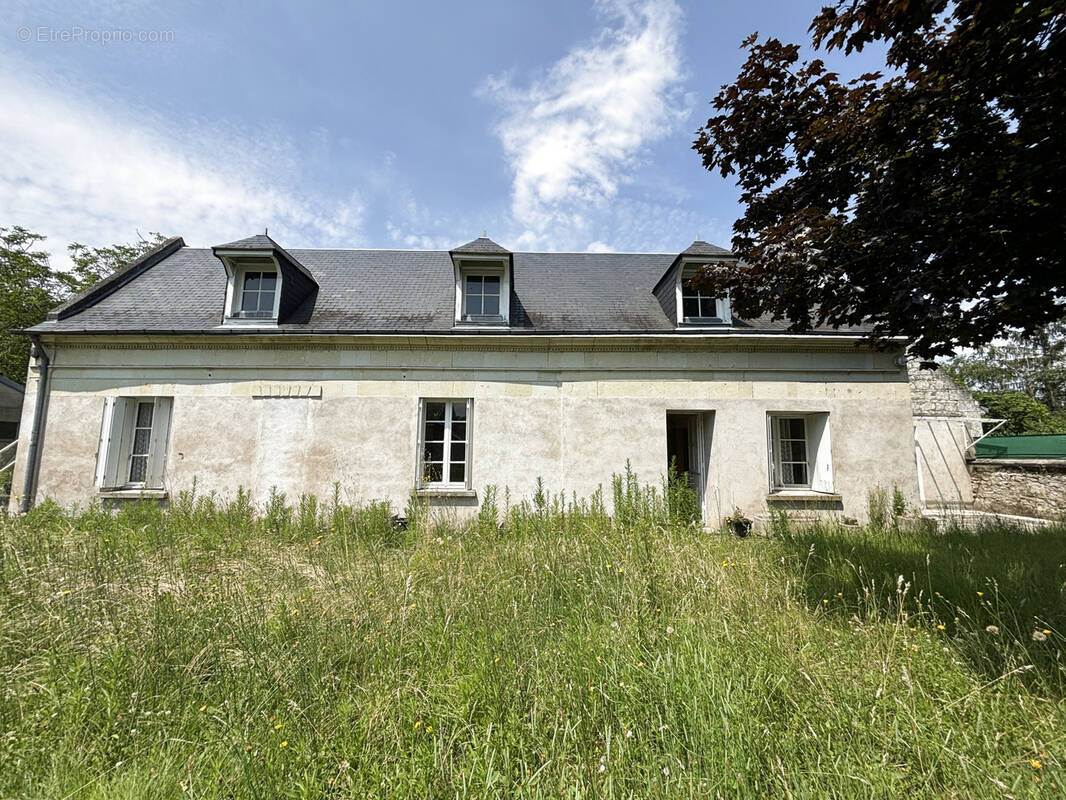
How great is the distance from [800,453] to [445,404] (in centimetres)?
725

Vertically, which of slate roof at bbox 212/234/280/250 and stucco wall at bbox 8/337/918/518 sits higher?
slate roof at bbox 212/234/280/250

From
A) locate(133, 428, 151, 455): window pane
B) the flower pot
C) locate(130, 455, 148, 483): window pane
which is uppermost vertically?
locate(133, 428, 151, 455): window pane

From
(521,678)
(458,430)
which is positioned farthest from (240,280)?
(521,678)

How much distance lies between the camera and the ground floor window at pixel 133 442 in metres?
7.77

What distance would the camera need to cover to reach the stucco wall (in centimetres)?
800

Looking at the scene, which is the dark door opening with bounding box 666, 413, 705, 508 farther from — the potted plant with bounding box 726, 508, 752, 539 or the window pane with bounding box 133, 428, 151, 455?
the window pane with bounding box 133, 428, 151, 455

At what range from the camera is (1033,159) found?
317cm

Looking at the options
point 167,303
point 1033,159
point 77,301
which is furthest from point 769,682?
point 77,301

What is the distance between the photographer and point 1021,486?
10.7 m

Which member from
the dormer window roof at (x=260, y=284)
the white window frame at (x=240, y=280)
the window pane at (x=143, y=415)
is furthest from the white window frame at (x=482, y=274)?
the window pane at (x=143, y=415)

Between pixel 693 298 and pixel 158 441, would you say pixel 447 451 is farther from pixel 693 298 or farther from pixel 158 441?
pixel 693 298

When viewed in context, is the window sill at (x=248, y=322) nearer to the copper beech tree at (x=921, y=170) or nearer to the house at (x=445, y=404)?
the house at (x=445, y=404)

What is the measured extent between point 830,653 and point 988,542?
505 centimetres

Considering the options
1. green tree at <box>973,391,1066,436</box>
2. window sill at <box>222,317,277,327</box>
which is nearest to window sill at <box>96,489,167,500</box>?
window sill at <box>222,317,277,327</box>
